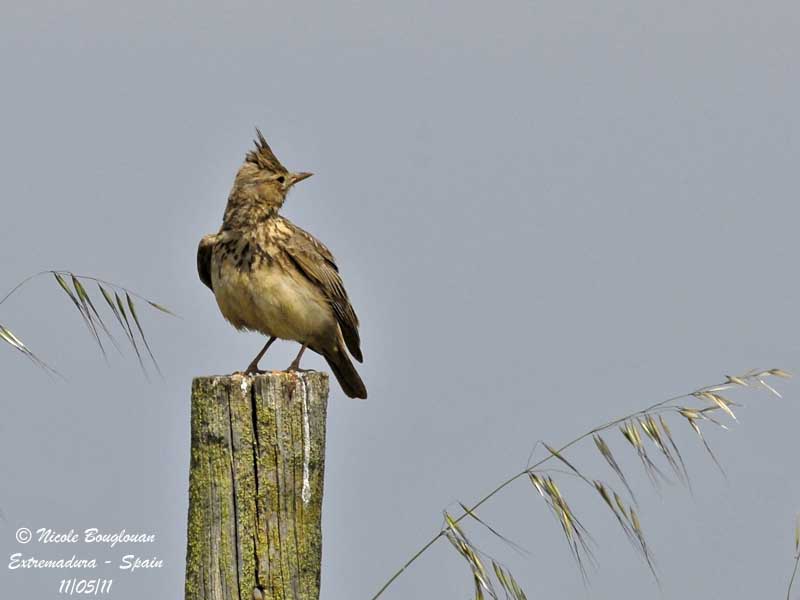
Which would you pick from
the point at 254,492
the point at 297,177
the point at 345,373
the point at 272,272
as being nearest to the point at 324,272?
the point at 272,272

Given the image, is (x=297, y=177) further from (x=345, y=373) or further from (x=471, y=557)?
(x=471, y=557)

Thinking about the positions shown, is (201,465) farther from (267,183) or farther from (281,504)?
(267,183)

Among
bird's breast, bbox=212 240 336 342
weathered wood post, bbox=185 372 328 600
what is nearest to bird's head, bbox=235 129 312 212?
bird's breast, bbox=212 240 336 342

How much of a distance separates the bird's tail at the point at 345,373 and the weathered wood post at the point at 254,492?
3.65m

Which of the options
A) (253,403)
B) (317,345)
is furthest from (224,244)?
(253,403)

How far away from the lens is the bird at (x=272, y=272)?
25.1ft

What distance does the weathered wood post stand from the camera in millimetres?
4414

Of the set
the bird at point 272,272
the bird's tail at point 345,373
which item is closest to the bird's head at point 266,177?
the bird at point 272,272

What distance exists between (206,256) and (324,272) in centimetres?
72

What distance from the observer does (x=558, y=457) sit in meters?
4.62

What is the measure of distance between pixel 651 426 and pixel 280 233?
360 centimetres

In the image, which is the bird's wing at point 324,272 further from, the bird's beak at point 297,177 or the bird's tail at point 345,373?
the bird's beak at point 297,177

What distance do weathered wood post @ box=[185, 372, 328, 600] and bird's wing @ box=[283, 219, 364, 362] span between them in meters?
3.20

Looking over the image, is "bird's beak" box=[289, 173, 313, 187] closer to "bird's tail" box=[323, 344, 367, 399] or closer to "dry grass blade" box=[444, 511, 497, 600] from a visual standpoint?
"bird's tail" box=[323, 344, 367, 399]
